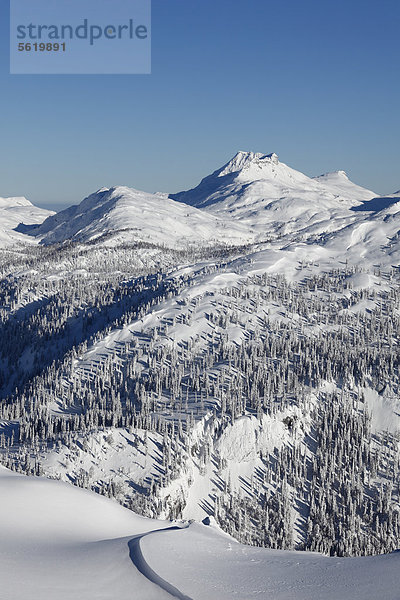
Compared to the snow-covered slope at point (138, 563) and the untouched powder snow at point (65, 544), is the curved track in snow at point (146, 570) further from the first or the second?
the untouched powder snow at point (65, 544)

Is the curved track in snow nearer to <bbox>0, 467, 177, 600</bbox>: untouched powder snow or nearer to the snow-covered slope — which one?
the snow-covered slope

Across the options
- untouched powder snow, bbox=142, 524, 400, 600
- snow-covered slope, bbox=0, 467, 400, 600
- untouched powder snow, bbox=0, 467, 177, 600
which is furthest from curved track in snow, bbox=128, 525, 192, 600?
untouched powder snow, bbox=142, 524, 400, 600

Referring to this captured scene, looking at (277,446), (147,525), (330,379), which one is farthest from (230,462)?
(147,525)

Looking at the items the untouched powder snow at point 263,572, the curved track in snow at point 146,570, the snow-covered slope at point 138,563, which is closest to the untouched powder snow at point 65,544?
the snow-covered slope at point 138,563

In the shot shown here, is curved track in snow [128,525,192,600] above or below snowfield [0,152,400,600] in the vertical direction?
above

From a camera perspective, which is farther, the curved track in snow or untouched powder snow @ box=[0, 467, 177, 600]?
the curved track in snow

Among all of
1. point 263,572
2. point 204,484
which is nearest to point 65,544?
point 263,572

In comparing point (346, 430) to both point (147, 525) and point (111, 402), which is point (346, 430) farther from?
point (147, 525)

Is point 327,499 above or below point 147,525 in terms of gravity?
below
